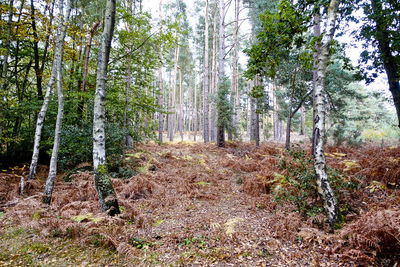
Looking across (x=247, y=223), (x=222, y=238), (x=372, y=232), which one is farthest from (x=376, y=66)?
(x=222, y=238)

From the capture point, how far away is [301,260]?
2816 mm

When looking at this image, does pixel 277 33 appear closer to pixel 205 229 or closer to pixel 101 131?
pixel 101 131

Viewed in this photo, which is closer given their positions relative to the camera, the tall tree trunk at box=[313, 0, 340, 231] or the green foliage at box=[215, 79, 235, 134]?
the tall tree trunk at box=[313, 0, 340, 231]

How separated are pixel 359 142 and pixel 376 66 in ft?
23.8

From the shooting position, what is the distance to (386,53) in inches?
293

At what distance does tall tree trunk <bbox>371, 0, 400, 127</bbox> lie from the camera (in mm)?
6484

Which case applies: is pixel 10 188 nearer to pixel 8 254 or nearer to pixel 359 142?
pixel 8 254

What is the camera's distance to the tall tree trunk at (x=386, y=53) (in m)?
6.48

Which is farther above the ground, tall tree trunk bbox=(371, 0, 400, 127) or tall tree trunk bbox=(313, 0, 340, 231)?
tall tree trunk bbox=(371, 0, 400, 127)

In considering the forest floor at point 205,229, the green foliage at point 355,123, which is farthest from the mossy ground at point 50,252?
the green foliage at point 355,123

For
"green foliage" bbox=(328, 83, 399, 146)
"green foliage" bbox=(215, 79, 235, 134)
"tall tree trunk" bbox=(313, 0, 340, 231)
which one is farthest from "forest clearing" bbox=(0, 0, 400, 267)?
"green foliage" bbox=(328, 83, 399, 146)

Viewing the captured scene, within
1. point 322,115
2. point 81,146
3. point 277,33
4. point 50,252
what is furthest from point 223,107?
point 50,252

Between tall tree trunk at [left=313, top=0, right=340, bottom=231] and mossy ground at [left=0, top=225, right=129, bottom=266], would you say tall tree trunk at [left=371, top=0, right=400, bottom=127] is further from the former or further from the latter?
mossy ground at [left=0, top=225, right=129, bottom=266]

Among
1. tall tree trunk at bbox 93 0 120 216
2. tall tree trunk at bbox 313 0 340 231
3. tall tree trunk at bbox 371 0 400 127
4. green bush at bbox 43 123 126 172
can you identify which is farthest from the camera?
green bush at bbox 43 123 126 172
